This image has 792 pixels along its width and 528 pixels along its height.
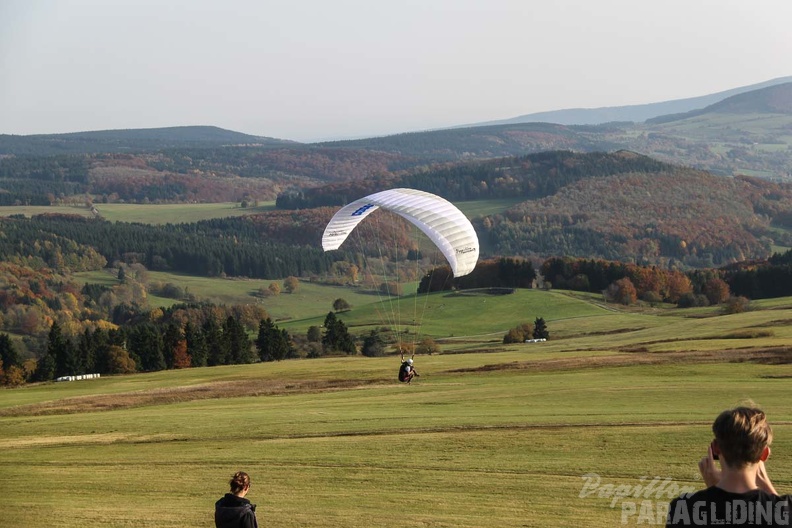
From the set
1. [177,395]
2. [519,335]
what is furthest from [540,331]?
[177,395]

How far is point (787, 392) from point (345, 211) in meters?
16.9

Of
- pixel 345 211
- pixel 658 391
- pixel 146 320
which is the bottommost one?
pixel 146 320

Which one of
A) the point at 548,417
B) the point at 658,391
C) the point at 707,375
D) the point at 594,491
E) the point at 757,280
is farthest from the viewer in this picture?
the point at 757,280

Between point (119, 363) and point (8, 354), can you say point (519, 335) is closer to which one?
point (119, 363)

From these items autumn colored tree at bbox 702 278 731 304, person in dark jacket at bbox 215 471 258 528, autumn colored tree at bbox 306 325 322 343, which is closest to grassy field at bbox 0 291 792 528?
person in dark jacket at bbox 215 471 258 528

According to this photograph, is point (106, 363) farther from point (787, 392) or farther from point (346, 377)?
point (787, 392)

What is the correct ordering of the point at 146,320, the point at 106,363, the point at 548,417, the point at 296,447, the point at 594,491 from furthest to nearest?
the point at 146,320, the point at 106,363, the point at 548,417, the point at 296,447, the point at 594,491

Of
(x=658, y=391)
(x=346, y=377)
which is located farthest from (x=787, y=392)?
(x=346, y=377)

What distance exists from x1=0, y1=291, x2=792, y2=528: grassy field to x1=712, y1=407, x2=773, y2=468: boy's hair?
9.44m

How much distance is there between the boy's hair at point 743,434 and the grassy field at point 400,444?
31.0 feet

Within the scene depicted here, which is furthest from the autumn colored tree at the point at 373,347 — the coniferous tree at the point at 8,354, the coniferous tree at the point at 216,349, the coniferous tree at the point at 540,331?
the coniferous tree at the point at 8,354

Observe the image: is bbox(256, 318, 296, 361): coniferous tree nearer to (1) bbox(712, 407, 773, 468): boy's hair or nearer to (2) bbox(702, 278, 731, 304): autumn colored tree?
(2) bbox(702, 278, 731, 304): autumn colored tree

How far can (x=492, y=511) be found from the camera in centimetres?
1731

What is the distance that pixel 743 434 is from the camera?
6.92 metres
